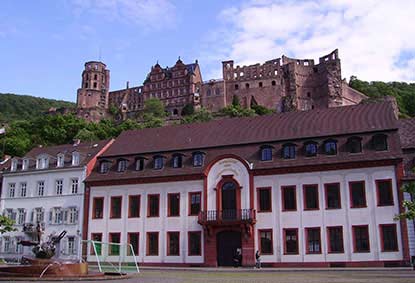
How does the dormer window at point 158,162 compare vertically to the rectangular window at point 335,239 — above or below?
above

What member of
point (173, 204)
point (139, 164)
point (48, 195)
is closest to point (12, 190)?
point (48, 195)

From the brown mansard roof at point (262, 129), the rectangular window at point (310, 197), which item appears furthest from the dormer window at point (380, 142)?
the rectangular window at point (310, 197)

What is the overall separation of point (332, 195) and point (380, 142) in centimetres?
560

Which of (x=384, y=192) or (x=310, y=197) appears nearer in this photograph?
(x=384, y=192)

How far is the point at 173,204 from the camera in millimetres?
46312

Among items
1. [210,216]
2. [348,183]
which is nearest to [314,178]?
[348,183]

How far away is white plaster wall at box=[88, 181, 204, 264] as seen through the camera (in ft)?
148

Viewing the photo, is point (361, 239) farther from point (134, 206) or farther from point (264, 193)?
point (134, 206)

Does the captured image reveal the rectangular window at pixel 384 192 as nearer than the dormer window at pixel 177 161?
Yes

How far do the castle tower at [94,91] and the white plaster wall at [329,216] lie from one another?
392 feet

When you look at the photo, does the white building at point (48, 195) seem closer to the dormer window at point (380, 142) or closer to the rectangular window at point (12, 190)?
the rectangular window at point (12, 190)

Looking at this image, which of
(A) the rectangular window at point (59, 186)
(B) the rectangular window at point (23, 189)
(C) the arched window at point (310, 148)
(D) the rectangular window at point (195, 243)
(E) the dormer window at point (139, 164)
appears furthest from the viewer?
(B) the rectangular window at point (23, 189)

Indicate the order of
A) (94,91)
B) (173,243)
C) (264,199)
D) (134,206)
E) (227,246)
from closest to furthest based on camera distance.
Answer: (264,199), (227,246), (173,243), (134,206), (94,91)

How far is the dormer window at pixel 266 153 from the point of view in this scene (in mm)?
43906
